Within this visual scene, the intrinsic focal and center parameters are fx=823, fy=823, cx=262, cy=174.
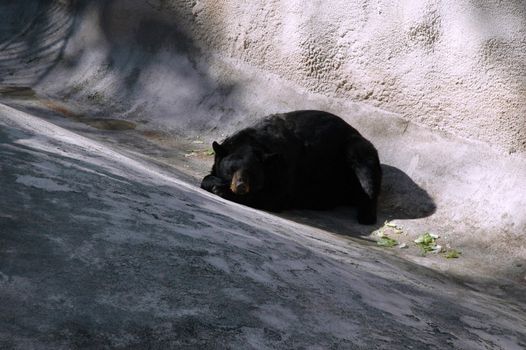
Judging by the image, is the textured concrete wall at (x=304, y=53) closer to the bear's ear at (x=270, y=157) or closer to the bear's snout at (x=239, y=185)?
the bear's ear at (x=270, y=157)

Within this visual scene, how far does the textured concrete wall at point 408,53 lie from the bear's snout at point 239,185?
2.00 meters

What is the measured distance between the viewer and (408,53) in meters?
8.25

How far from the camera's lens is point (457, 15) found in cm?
782

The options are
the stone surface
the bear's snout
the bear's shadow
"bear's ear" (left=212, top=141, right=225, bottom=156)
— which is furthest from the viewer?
"bear's ear" (left=212, top=141, right=225, bottom=156)

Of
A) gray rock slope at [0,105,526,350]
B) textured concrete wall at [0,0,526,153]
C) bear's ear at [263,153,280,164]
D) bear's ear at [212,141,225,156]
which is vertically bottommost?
gray rock slope at [0,105,526,350]

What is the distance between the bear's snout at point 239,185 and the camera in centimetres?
725

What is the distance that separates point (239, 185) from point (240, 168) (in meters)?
0.21

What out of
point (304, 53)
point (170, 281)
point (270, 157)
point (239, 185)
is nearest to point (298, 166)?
point (270, 157)

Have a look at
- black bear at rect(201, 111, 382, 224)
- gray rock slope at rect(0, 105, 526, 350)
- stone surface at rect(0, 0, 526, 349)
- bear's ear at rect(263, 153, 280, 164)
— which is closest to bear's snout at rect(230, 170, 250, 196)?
black bear at rect(201, 111, 382, 224)

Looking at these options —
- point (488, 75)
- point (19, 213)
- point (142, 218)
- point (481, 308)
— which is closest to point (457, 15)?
point (488, 75)

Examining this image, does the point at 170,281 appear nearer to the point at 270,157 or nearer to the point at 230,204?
the point at 230,204

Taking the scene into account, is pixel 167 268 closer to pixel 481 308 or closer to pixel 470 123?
pixel 481 308

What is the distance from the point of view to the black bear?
24.3 ft

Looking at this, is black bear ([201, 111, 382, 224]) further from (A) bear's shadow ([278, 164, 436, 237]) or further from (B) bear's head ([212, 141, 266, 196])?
(A) bear's shadow ([278, 164, 436, 237])
